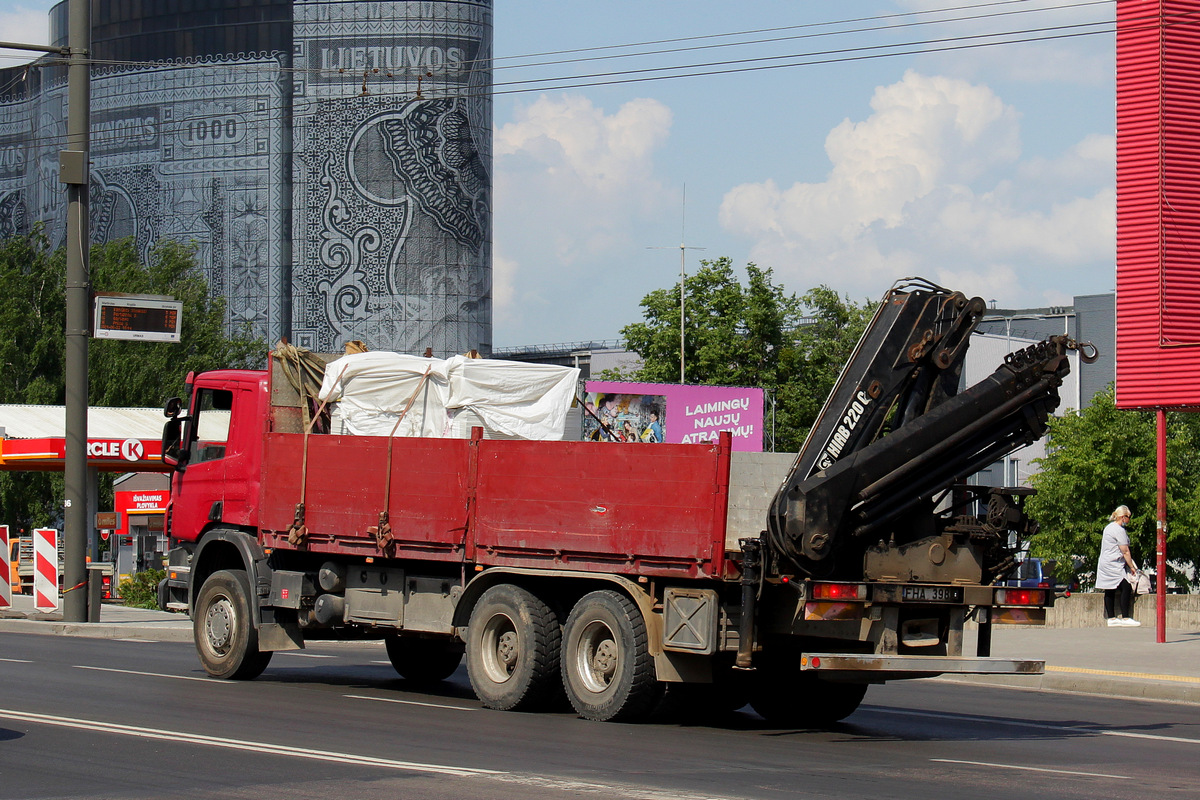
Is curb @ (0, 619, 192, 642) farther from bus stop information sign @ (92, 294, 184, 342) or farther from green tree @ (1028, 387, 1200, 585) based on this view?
green tree @ (1028, 387, 1200, 585)

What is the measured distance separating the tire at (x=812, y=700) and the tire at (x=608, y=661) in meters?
1.42

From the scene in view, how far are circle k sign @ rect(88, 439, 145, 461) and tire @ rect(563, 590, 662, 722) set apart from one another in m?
20.5

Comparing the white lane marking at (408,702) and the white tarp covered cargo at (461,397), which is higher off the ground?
the white tarp covered cargo at (461,397)

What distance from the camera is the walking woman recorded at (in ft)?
75.3

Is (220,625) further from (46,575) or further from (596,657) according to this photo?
(46,575)

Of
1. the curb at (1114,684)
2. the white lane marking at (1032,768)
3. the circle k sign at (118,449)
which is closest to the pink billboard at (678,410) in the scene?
the circle k sign at (118,449)

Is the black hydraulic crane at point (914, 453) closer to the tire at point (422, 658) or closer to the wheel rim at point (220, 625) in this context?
the tire at point (422, 658)

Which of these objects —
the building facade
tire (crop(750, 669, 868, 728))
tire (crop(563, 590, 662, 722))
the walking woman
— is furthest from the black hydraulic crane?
the building facade

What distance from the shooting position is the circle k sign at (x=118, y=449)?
30.8m

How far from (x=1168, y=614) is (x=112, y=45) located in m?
77.0

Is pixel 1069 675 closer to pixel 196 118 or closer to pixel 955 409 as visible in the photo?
pixel 955 409

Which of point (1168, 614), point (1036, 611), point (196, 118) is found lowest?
point (1168, 614)

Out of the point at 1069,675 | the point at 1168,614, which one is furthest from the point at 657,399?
the point at 1069,675

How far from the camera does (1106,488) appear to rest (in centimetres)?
3362
